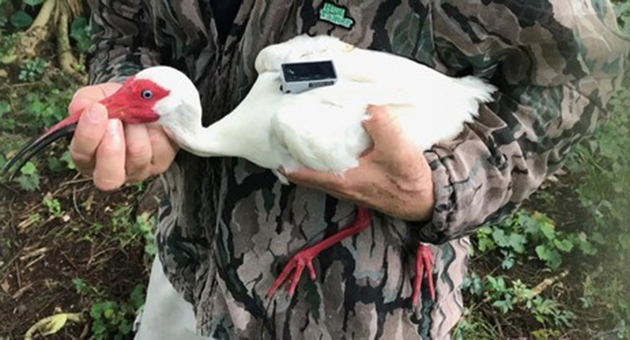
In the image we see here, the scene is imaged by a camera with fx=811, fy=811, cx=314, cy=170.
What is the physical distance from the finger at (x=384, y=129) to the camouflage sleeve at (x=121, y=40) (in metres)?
0.38

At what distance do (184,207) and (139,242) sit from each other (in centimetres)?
107

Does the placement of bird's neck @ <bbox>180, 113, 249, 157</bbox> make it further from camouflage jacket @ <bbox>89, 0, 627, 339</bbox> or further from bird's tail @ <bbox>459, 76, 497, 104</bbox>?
bird's tail @ <bbox>459, 76, 497, 104</bbox>

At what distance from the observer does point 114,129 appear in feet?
2.79

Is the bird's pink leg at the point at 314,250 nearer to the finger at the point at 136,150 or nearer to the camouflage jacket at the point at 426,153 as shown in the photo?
the camouflage jacket at the point at 426,153

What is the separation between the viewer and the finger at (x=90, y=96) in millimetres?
905

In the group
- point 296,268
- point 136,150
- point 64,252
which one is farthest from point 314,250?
point 64,252

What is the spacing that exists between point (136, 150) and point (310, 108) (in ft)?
0.65

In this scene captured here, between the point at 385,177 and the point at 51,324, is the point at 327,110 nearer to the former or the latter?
the point at 385,177

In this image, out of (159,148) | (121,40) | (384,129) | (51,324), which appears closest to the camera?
(384,129)

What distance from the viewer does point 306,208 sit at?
95 cm

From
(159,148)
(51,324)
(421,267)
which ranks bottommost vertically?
(51,324)

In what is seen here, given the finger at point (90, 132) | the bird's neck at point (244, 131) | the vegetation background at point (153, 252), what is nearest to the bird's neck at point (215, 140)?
the bird's neck at point (244, 131)

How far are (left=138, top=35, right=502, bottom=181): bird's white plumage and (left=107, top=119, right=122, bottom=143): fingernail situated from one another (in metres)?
0.05

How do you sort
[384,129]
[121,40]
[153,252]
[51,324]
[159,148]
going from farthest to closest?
[153,252] → [51,324] → [121,40] → [159,148] → [384,129]
